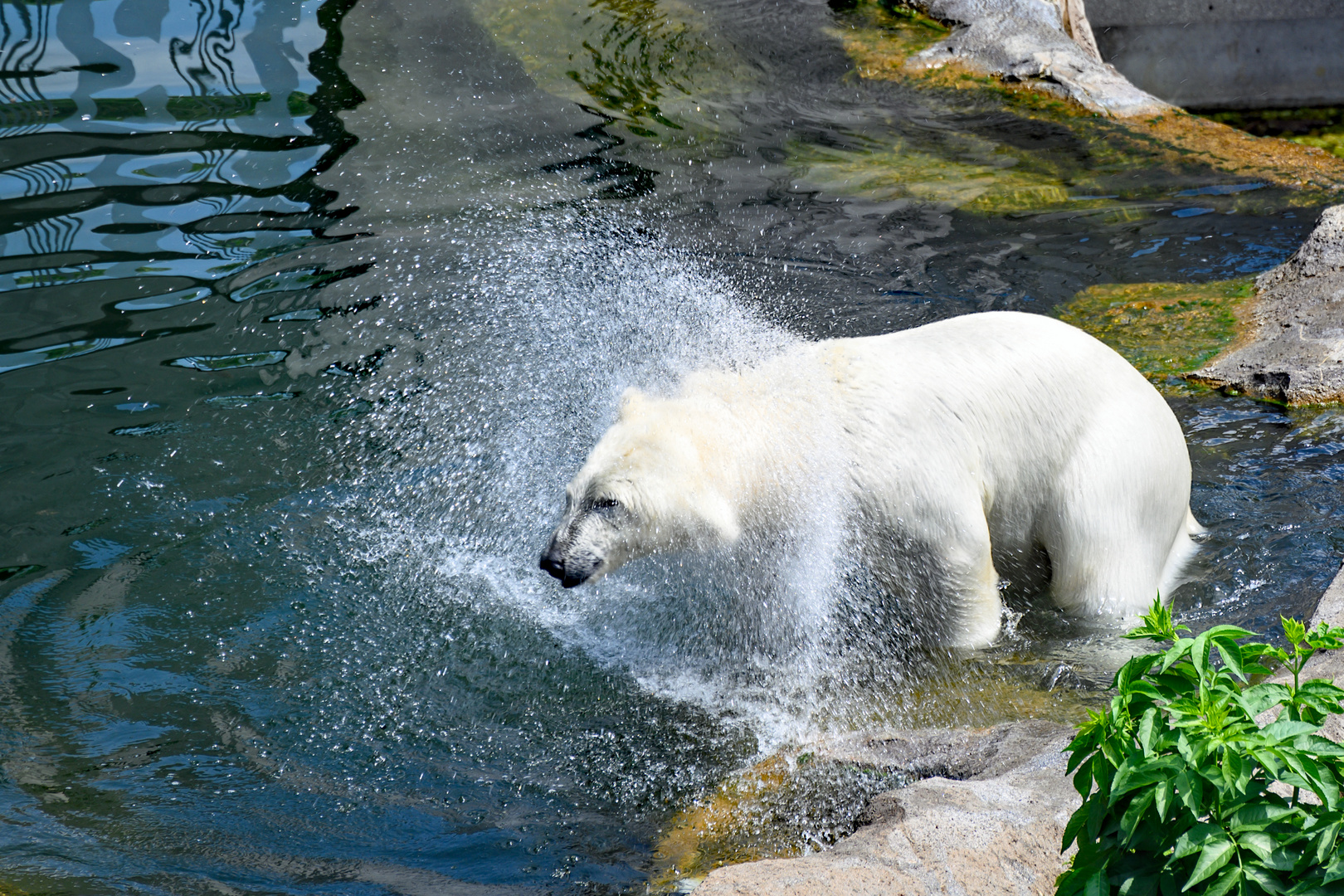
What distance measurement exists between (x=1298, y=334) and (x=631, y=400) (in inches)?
169

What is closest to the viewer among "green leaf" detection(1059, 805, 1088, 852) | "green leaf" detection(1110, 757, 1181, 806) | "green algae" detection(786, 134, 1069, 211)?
"green leaf" detection(1110, 757, 1181, 806)

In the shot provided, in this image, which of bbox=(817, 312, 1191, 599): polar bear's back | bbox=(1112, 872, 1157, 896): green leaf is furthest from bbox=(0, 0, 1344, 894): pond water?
bbox=(1112, 872, 1157, 896): green leaf

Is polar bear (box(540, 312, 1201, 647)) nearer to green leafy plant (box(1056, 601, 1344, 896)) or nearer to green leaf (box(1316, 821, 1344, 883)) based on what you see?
green leafy plant (box(1056, 601, 1344, 896))

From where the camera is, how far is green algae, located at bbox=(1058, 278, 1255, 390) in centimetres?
601

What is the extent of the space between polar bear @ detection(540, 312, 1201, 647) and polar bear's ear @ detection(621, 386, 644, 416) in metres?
0.01

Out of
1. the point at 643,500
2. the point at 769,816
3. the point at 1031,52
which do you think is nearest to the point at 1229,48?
the point at 1031,52

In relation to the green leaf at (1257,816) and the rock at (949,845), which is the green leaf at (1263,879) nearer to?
the green leaf at (1257,816)

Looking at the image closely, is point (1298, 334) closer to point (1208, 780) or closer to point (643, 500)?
point (643, 500)

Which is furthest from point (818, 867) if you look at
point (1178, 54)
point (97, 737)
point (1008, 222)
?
point (1178, 54)

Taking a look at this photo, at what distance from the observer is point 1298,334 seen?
19.2 feet

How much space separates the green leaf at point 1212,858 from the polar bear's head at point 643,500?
1.93 meters

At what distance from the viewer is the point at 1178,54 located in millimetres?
12562

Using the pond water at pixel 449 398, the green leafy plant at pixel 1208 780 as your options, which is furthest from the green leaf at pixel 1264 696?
the pond water at pixel 449 398

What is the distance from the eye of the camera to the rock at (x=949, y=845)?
229 cm
